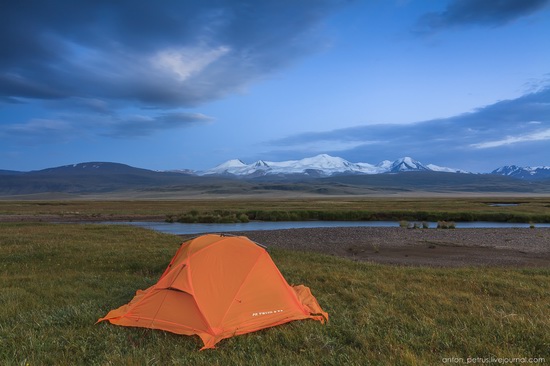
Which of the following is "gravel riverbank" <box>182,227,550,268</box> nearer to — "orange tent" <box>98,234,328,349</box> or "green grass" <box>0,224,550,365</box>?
"green grass" <box>0,224,550,365</box>

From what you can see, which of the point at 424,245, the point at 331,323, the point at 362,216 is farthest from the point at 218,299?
the point at 362,216

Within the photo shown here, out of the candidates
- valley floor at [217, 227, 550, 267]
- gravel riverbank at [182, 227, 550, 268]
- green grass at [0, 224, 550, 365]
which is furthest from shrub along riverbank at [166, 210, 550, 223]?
green grass at [0, 224, 550, 365]

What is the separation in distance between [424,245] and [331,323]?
18970mm

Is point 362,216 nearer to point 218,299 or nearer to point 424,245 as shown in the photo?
point 424,245

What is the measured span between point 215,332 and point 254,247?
276cm

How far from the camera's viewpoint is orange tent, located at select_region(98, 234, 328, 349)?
8.29m

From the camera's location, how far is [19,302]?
10.2 meters

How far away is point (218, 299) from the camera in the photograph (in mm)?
8695

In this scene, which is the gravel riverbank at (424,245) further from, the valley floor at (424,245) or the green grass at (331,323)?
the green grass at (331,323)

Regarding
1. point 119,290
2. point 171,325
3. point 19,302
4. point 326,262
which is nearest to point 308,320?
point 171,325

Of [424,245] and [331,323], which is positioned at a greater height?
[331,323]

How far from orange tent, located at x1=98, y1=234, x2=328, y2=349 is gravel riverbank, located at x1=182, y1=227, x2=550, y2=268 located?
454 inches

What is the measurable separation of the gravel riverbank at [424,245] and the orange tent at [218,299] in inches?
454

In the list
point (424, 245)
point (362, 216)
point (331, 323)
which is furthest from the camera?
point (362, 216)
